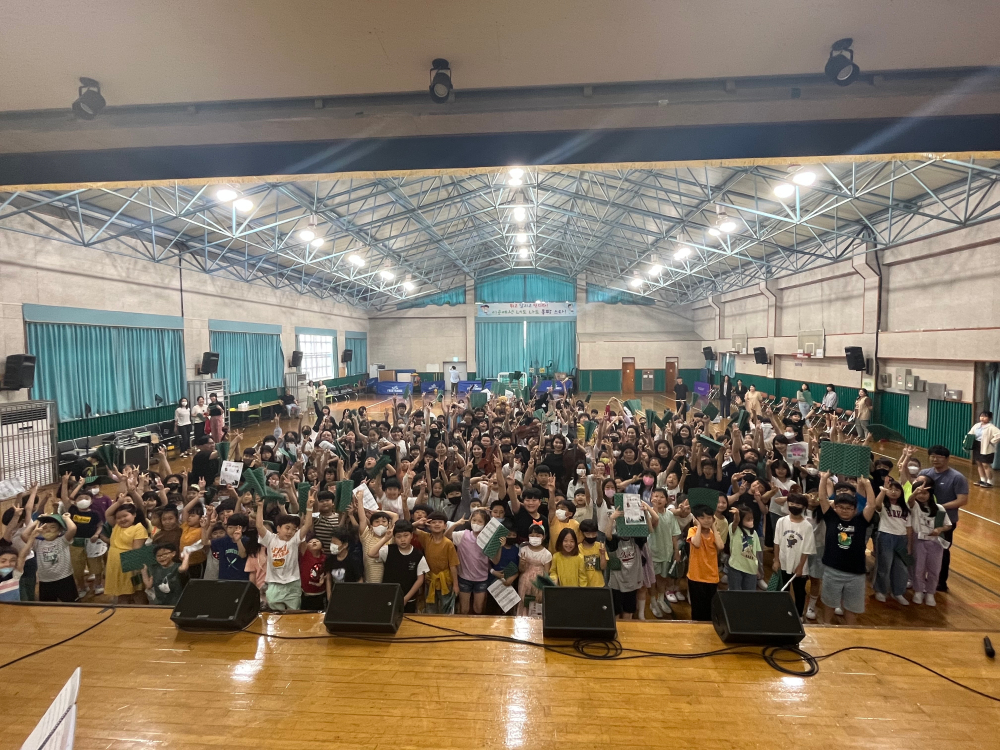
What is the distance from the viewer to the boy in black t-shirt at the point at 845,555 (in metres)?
3.75

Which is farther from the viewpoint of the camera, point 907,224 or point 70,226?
point 907,224

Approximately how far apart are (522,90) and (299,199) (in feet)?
33.9

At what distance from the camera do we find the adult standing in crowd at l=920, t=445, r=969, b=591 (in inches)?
177

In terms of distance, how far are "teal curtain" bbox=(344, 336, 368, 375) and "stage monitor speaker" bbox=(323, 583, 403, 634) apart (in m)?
21.5

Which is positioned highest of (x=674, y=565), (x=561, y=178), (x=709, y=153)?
(x=561, y=178)

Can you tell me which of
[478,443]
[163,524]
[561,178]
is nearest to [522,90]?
[163,524]

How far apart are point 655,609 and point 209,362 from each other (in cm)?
1321

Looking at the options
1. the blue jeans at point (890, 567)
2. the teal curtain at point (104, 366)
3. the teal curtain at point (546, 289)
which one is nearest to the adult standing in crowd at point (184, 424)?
the teal curtain at point (104, 366)

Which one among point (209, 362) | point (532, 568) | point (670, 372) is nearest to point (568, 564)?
point (532, 568)

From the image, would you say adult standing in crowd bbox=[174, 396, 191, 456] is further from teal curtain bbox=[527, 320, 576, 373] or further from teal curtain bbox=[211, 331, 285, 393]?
teal curtain bbox=[527, 320, 576, 373]

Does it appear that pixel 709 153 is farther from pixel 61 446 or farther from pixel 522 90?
pixel 61 446

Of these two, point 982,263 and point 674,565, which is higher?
point 982,263

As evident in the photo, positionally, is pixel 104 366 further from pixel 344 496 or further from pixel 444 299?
pixel 444 299

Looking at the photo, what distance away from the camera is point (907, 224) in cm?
1114
